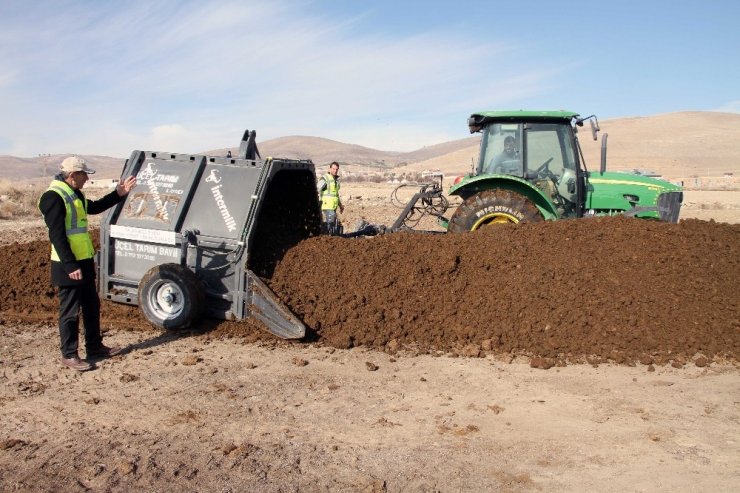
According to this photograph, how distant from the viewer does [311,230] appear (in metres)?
7.81

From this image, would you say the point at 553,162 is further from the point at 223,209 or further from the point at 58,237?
the point at 58,237

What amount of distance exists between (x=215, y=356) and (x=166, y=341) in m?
0.70

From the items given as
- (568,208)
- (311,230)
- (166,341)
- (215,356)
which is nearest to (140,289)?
(166,341)

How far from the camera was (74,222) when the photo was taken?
520 centimetres

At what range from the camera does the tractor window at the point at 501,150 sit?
8461 mm

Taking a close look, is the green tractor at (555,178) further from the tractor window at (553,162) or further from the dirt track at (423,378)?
the dirt track at (423,378)

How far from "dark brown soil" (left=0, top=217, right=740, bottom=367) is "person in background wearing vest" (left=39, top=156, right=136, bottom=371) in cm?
88

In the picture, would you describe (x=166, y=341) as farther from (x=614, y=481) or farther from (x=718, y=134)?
(x=718, y=134)

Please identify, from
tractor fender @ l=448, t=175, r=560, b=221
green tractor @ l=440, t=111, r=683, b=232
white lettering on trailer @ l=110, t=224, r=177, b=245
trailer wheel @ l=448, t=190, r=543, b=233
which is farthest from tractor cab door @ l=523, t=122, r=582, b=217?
white lettering on trailer @ l=110, t=224, r=177, b=245

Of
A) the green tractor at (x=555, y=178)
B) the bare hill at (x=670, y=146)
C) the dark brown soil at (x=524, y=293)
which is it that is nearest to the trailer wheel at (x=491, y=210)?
the green tractor at (x=555, y=178)

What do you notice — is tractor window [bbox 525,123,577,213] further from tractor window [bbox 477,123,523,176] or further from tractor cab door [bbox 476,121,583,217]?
tractor window [bbox 477,123,523,176]

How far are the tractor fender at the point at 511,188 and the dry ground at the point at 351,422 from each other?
268 cm

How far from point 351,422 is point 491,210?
4384 mm

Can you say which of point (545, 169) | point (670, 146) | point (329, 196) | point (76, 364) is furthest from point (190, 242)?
point (670, 146)
